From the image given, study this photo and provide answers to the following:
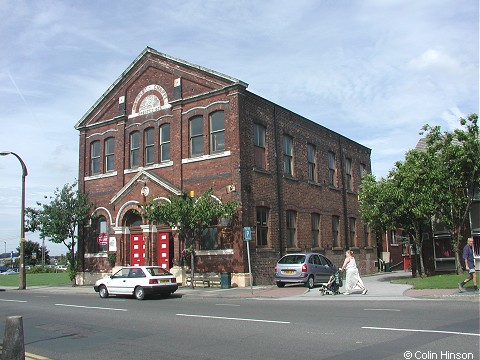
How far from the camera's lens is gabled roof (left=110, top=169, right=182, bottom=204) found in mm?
25163

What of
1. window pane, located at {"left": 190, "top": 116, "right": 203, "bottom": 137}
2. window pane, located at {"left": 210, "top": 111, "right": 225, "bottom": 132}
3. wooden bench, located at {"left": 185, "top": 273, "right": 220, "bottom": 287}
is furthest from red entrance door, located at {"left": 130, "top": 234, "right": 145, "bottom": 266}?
window pane, located at {"left": 210, "top": 111, "right": 225, "bottom": 132}

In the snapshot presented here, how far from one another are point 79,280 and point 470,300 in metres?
22.4

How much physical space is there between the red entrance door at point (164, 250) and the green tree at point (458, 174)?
1322 cm

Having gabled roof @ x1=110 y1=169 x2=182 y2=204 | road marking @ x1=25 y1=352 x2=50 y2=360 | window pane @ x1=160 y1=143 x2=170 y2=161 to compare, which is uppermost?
window pane @ x1=160 y1=143 x2=170 y2=161

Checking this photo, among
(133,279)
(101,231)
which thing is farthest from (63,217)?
(133,279)

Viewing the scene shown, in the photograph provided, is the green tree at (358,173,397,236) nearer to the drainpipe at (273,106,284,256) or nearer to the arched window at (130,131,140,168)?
the drainpipe at (273,106,284,256)

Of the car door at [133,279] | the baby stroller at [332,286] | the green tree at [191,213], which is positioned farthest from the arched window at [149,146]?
the baby stroller at [332,286]

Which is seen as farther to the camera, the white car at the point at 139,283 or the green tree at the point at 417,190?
the green tree at the point at 417,190

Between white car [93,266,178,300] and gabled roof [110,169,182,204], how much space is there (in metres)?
5.47

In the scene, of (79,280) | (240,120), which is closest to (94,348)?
A: (240,120)

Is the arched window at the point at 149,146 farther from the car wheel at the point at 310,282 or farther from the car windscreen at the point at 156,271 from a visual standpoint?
the car wheel at the point at 310,282

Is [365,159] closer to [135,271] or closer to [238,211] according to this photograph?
[238,211]

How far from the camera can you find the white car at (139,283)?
19.4 meters

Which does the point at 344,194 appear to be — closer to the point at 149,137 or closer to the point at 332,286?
the point at 149,137
